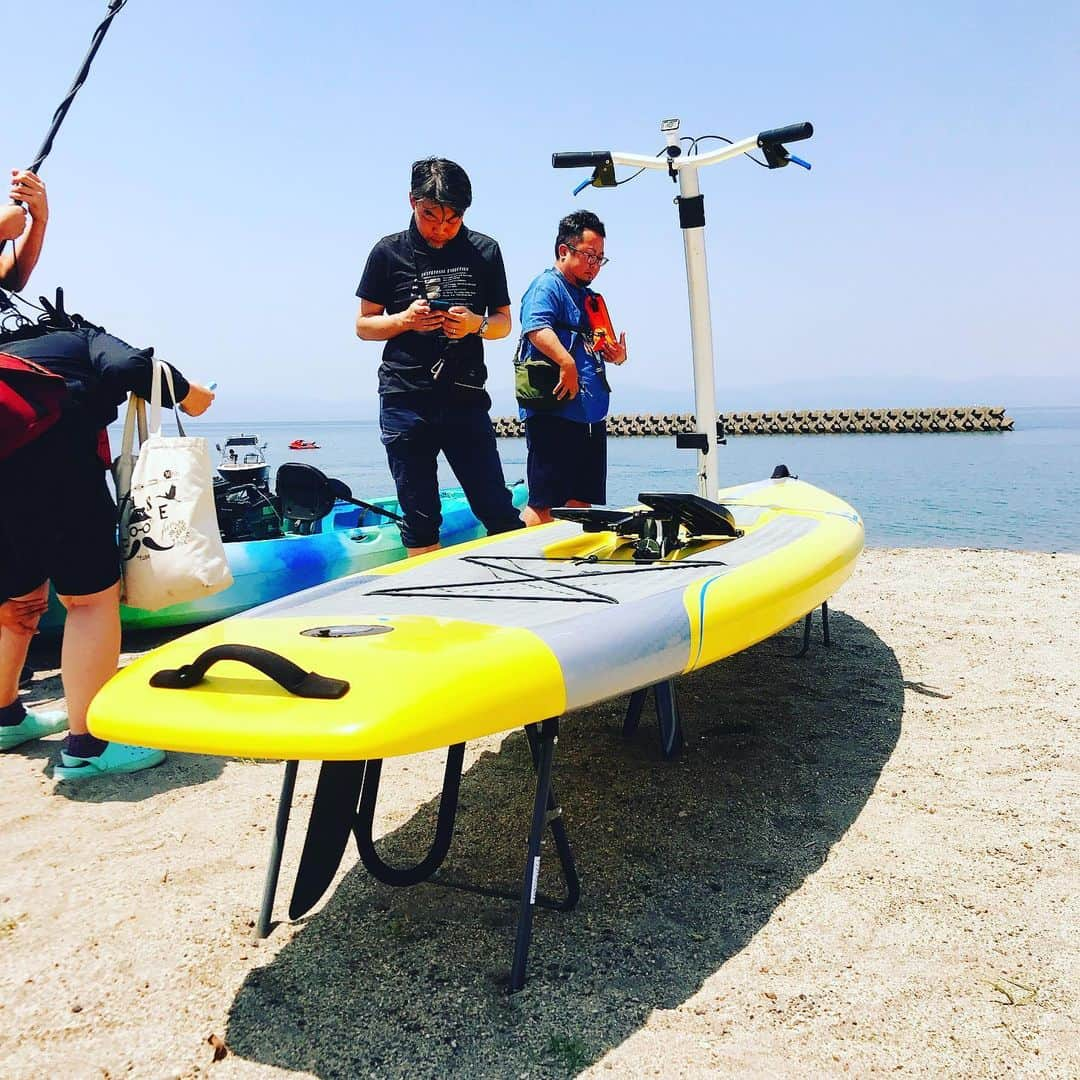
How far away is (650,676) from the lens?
218 centimetres

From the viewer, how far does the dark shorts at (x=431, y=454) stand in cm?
A: 385

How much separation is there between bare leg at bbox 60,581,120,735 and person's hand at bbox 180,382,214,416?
0.67 m

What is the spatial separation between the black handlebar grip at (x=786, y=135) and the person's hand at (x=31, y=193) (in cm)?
264

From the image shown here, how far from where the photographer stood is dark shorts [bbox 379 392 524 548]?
12.6 feet

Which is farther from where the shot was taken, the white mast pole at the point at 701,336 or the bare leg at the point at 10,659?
the white mast pole at the point at 701,336

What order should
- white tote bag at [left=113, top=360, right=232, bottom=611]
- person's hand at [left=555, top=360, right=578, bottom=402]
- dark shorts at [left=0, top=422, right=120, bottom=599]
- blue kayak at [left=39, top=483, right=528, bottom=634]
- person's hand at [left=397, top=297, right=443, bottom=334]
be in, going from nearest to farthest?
dark shorts at [left=0, top=422, right=120, bottom=599]
white tote bag at [left=113, top=360, right=232, bottom=611]
person's hand at [left=397, top=297, right=443, bottom=334]
person's hand at [left=555, top=360, right=578, bottom=402]
blue kayak at [left=39, top=483, right=528, bottom=634]

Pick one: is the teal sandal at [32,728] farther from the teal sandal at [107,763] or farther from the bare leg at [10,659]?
the teal sandal at [107,763]

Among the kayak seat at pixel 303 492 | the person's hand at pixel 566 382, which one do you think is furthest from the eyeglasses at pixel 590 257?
the kayak seat at pixel 303 492

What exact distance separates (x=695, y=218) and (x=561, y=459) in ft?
4.23

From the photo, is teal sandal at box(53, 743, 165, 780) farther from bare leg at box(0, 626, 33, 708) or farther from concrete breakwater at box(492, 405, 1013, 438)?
concrete breakwater at box(492, 405, 1013, 438)

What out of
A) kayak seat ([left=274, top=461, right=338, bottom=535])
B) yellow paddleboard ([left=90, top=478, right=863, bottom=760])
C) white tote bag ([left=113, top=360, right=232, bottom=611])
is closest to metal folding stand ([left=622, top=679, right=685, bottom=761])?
yellow paddleboard ([left=90, top=478, right=863, bottom=760])

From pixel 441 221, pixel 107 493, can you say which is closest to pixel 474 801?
pixel 107 493

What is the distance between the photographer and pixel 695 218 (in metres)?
3.79

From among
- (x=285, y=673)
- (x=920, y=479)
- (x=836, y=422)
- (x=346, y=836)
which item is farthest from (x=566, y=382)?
(x=836, y=422)
